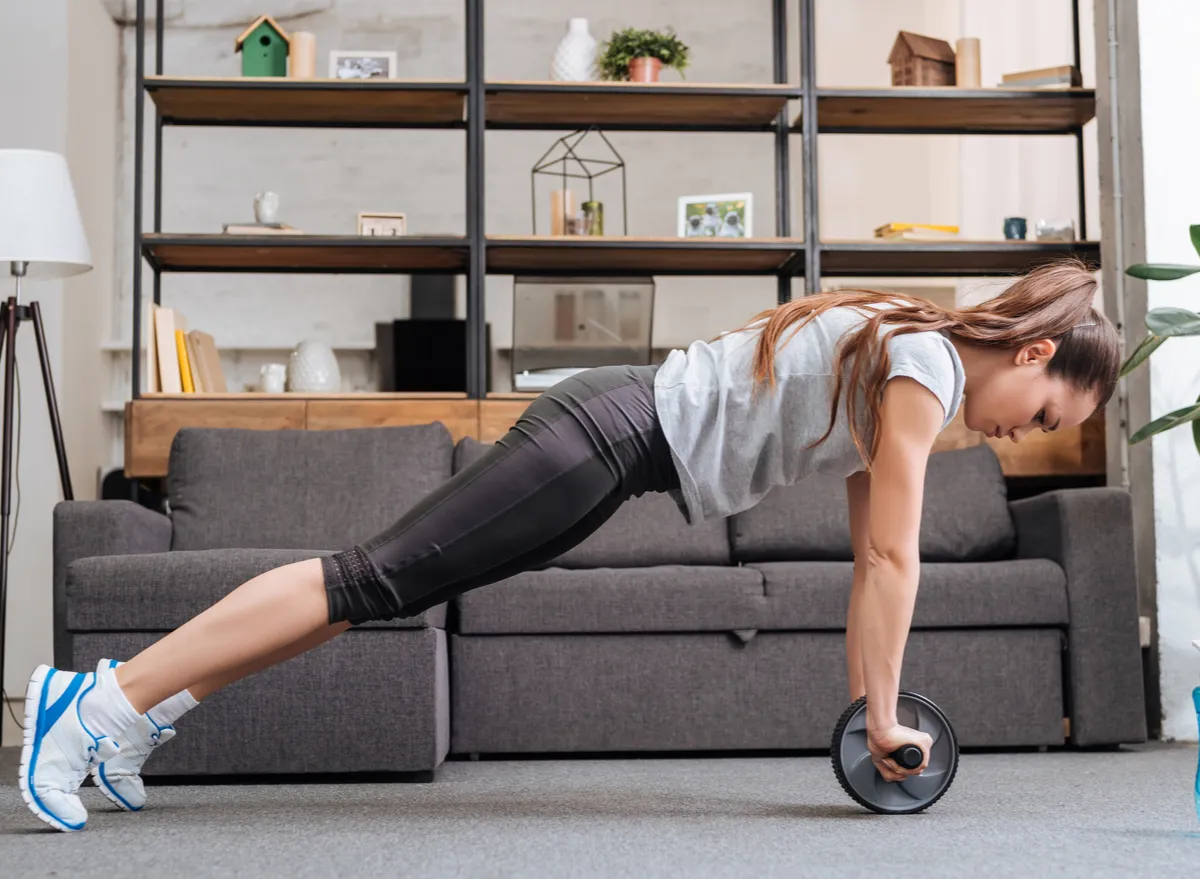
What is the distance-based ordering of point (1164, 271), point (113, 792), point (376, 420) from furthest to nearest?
point (376, 420) < point (1164, 271) < point (113, 792)

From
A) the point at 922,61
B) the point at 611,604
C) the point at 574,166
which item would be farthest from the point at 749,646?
the point at 574,166

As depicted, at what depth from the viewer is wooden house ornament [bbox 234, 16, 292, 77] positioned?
13.2 feet

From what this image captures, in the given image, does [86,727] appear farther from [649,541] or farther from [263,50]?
[263,50]

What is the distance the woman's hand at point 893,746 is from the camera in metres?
1.72

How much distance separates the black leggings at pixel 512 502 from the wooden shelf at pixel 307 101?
2.42 metres

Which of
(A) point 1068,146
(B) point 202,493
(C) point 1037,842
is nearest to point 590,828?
(C) point 1037,842

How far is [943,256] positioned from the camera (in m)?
4.14

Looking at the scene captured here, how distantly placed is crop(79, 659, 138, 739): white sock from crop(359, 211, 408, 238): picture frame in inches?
100

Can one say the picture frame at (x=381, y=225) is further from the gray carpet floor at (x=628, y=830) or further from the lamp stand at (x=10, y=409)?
the gray carpet floor at (x=628, y=830)

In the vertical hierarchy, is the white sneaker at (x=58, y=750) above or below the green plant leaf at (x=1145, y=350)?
below

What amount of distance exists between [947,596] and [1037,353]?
1.20 metres

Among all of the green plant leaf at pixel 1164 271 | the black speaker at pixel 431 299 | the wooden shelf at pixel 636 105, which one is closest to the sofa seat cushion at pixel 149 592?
the green plant leaf at pixel 1164 271

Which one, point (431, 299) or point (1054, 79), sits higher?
point (1054, 79)

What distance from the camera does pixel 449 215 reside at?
24.0ft
